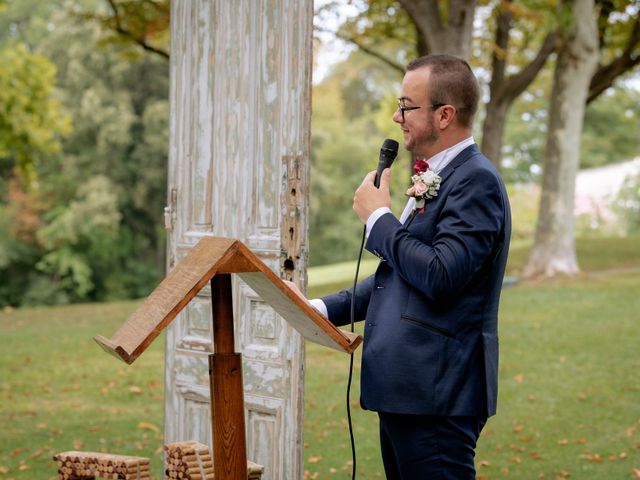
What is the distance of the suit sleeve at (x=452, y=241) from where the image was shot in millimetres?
2875

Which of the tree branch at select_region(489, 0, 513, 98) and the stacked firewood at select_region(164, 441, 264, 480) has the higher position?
the tree branch at select_region(489, 0, 513, 98)

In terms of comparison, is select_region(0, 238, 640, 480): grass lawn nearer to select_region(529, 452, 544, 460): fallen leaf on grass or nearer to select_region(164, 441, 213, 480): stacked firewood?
select_region(529, 452, 544, 460): fallen leaf on grass

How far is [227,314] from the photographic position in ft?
10.1

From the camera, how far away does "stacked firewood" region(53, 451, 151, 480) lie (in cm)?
473

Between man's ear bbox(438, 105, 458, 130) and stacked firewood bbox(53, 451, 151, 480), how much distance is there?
2.56 metres

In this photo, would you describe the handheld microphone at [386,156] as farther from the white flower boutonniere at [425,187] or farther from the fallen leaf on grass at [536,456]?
the fallen leaf on grass at [536,456]

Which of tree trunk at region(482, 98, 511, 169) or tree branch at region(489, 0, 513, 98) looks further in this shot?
tree branch at region(489, 0, 513, 98)

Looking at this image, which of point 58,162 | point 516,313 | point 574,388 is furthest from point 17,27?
point 574,388

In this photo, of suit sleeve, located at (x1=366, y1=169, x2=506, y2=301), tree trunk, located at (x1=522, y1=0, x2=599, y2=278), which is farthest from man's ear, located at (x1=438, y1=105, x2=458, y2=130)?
tree trunk, located at (x1=522, y1=0, x2=599, y2=278)

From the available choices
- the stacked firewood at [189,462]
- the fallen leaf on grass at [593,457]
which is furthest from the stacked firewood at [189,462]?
the fallen leaf on grass at [593,457]

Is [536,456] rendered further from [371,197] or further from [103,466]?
[371,197]

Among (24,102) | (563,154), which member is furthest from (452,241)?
(24,102)

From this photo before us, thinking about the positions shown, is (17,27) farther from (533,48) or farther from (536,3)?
(536,3)

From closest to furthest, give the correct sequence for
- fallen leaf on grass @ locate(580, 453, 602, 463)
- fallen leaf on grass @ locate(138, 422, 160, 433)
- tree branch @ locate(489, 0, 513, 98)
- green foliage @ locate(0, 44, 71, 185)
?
fallen leaf on grass @ locate(580, 453, 602, 463), fallen leaf on grass @ locate(138, 422, 160, 433), tree branch @ locate(489, 0, 513, 98), green foliage @ locate(0, 44, 71, 185)
